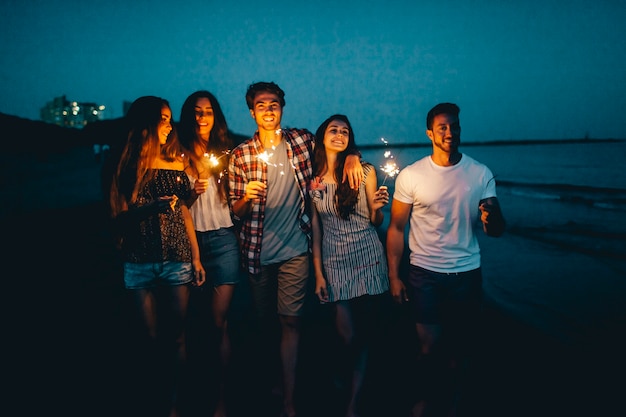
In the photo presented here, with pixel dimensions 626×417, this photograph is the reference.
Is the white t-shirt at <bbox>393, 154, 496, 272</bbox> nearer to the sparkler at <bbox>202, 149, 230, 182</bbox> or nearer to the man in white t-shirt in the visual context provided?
the man in white t-shirt

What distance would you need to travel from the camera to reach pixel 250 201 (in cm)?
363

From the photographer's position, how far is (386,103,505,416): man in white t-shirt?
3.29m

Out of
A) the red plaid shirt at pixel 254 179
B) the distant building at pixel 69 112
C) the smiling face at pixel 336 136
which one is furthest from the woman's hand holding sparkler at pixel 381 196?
the distant building at pixel 69 112

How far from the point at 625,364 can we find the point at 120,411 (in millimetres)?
5872

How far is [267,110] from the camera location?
368 cm

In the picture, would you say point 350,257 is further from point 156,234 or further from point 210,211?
point 156,234

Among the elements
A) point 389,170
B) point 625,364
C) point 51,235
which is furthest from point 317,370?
point 51,235

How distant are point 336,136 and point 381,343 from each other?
→ 2.89 m

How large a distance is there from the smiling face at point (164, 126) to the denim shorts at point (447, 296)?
2681 mm

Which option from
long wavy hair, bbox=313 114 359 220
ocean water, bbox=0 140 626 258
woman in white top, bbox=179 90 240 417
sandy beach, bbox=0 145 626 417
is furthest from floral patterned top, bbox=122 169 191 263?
ocean water, bbox=0 140 626 258

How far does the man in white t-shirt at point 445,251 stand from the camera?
10.8 feet

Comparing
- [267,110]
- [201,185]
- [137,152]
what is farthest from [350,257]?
[137,152]

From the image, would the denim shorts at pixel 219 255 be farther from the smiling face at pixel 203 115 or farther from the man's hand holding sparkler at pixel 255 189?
the smiling face at pixel 203 115

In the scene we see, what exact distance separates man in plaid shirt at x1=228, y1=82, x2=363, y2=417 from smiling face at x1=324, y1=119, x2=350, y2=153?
0.18 m
